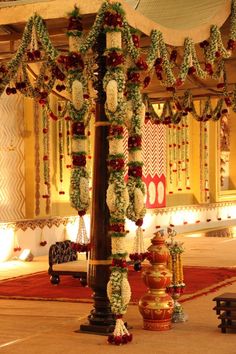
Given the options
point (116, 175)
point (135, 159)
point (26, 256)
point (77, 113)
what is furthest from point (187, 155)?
point (116, 175)

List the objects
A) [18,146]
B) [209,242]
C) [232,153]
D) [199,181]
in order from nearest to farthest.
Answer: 1. [18,146]
2. [209,242]
3. [199,181]
4. [232,153]

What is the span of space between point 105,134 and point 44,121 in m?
7.40

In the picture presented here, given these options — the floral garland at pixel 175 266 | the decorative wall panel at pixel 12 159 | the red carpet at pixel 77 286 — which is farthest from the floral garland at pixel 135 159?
the decorative wall panel at pixel 12 159

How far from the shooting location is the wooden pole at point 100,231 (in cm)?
688

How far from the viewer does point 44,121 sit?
46.8 ft

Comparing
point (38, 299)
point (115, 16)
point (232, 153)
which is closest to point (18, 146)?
point (38, 299)

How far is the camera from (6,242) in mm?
13273

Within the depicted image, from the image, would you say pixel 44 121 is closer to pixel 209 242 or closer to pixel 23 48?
pixel 209 242

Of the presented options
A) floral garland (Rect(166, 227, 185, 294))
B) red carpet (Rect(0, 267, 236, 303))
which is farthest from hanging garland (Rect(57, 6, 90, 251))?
red carpet (Rect(0, 267, 236, 303))

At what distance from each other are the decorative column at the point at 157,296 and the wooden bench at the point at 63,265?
3.11 metres

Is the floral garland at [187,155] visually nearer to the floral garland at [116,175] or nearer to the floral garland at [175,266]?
the floral garland at [175,266]

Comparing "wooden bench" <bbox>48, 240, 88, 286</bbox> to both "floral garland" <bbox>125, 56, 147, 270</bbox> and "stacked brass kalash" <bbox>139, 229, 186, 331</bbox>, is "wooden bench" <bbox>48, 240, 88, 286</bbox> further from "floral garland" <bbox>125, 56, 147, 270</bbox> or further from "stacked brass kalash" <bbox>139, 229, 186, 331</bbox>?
"floral garland" <bbox>125, 56, 147, 270</bbox>

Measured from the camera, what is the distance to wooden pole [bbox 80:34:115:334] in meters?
6.88

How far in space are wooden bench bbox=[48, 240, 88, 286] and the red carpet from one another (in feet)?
0.44
